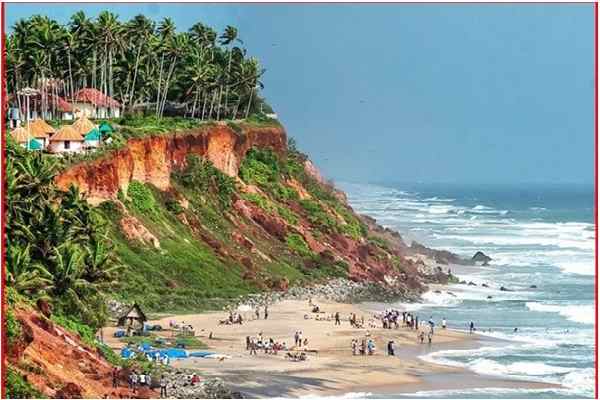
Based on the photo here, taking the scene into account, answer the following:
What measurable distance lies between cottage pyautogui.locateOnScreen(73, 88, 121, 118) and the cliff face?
7.01 metres

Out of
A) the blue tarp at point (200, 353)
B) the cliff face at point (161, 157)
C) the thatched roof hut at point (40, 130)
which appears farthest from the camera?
the thatched roof hut at point (40, 130)

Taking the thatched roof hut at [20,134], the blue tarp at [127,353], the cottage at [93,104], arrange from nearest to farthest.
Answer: the blue tarp at [127,353] < the thatched roof hut at [20,134] < the cottage at [93,104]

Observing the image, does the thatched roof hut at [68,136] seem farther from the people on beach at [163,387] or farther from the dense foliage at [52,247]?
the people on beach at [163,387]

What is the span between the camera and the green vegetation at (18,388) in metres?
27.5

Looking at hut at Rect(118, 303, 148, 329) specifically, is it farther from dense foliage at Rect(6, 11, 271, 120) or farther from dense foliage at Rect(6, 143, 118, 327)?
dense foliage at Rect(6, 11, 271, 120)

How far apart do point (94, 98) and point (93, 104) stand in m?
0.38

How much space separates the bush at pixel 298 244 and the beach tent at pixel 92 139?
44.2ft

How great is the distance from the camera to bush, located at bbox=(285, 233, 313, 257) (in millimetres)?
68750

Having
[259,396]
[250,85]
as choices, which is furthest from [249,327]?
[250,85]


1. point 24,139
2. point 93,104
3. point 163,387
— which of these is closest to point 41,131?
point 24,139

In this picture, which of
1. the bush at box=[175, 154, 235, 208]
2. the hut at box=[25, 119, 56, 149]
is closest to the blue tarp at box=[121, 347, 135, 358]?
the hut at box=[25, 119, 56, 149]

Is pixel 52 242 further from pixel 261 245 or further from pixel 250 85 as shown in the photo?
pixel 250 85

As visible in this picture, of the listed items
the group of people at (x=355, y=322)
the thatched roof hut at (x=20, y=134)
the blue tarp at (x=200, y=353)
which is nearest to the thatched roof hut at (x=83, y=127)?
the thatched roof hut at (x=20, y=134)

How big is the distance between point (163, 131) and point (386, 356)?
A: 25466 millimetres
